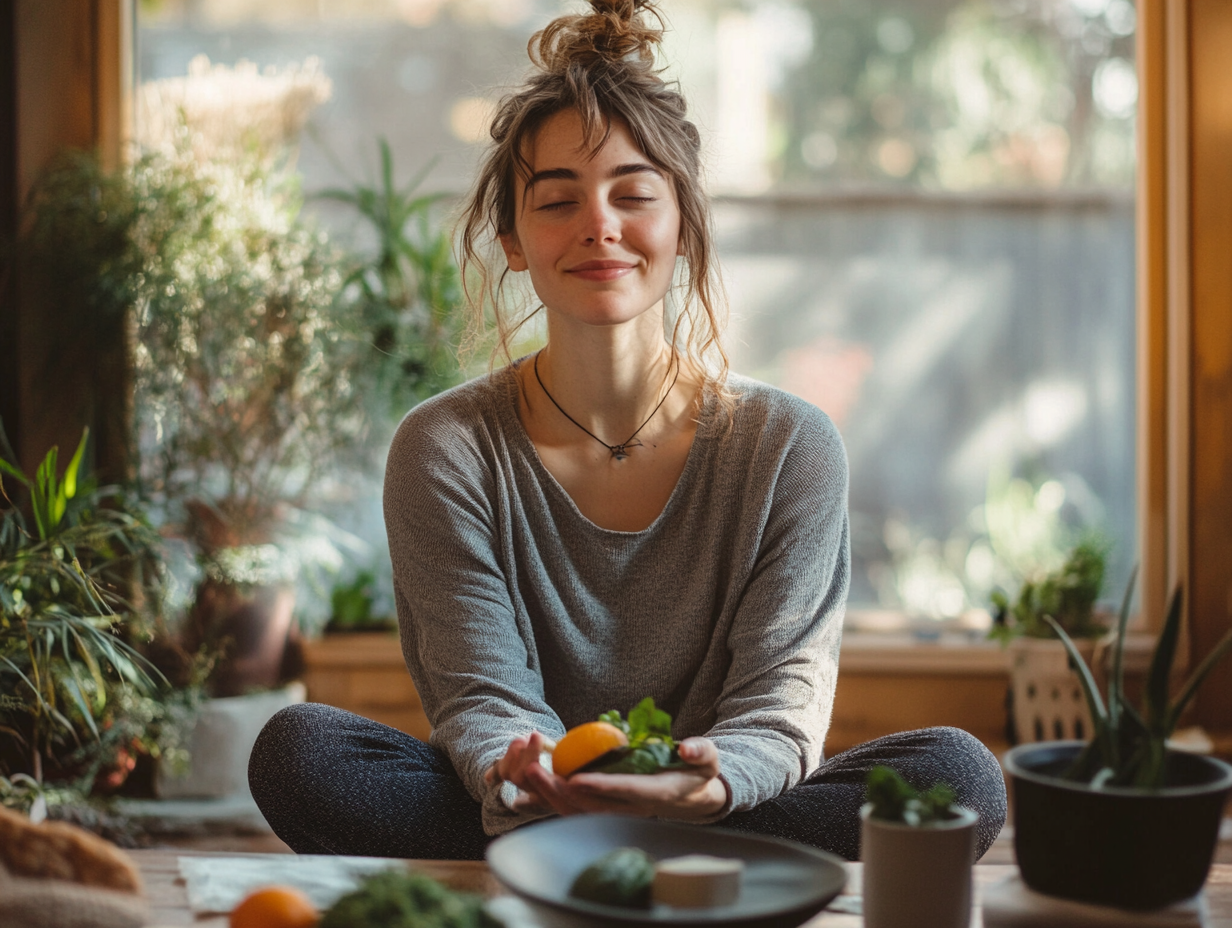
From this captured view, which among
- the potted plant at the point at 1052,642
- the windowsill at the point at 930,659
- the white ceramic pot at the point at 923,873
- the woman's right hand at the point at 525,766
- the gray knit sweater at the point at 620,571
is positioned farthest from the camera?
the windowsill at the point at 930,659

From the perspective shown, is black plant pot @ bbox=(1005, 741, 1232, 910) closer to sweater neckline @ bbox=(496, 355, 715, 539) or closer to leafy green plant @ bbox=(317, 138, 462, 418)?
sweater neckline @ bbox=(496, 355, 715, 539)

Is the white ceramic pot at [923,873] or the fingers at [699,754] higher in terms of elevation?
the fingers at [699,754]

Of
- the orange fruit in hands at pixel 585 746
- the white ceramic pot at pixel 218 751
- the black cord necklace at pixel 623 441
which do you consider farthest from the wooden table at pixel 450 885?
the white ceramic pot at pixel 218 751

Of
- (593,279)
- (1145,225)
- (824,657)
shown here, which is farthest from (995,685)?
(593,279)

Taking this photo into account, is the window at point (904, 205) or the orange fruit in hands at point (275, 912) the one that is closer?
the orange fruit in hands at point (275, 912)

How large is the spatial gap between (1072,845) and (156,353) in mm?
2321

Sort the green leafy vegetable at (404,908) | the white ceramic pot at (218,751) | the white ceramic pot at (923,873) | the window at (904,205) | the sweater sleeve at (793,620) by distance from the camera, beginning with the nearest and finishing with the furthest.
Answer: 1. the green leafy vegetable at (404,908)
2. the white ceramic pot at (923,873)
3. the sweater sleeve at (793,620)
4. the white ceramic pot at (218,751)
5. the window at (904,205)

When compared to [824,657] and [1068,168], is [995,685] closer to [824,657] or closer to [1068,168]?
[1068,168]

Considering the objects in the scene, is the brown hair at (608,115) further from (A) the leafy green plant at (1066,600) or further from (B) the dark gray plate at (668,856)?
(A) the leafy green plant at (1066,600)

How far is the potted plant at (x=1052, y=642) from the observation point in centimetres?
274

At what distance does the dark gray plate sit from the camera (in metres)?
0.83

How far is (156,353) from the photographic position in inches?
105

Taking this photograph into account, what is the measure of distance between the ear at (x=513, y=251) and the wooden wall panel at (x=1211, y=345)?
6.39ft

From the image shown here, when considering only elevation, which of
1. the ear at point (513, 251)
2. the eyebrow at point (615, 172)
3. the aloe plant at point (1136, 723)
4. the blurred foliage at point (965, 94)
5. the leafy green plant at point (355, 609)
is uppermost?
the blurred foliage at point (965, 94)
